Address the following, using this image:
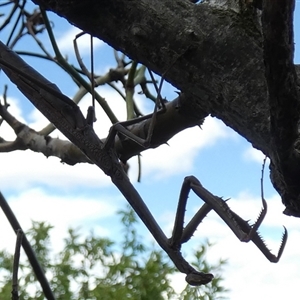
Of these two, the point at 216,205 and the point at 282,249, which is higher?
the point at 216,205

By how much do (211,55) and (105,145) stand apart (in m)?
0.60

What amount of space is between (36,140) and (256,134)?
1.01 metres

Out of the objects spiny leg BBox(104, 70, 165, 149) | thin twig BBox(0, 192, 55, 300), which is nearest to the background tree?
spiny leg BBox(104, 70, 165, 149)

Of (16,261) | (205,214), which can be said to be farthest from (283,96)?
(16,261)

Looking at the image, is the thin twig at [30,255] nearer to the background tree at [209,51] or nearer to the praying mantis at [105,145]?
the praying mantis at [105,145]

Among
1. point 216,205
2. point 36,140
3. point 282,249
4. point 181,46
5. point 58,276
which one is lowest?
point 282,249

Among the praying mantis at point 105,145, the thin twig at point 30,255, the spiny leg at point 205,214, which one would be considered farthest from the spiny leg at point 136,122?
the thin twig at point 30,255

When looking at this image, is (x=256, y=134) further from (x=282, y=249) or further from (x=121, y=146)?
(x=121, y=146)

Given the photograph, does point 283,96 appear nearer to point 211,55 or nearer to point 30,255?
point 211,55

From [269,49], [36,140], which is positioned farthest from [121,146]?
[269,49]

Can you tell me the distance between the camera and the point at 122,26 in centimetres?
100

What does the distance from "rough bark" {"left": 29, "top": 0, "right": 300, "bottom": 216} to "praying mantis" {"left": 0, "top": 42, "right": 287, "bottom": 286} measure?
12.2 inches

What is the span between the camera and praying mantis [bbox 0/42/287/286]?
51.3 inches

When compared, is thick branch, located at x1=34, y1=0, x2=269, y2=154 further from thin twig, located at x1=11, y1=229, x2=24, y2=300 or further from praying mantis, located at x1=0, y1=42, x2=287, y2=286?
thin twig, located at x1=11, y1=229, x2=24, y2=300
